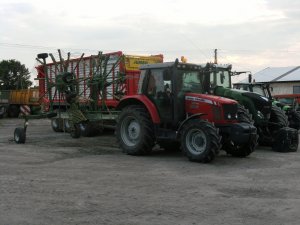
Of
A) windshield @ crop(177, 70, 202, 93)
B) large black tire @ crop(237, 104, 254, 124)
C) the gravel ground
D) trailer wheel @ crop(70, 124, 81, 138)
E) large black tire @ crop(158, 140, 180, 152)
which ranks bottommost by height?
the gravel ground

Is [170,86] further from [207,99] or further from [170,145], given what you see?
[170,145]

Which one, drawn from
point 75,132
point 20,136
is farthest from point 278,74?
point 20,136

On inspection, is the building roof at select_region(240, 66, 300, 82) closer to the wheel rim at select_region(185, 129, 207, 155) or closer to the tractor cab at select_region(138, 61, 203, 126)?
the tractor cab at select_region(138, 61, 203, 126)

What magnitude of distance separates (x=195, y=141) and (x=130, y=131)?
83.3 inches

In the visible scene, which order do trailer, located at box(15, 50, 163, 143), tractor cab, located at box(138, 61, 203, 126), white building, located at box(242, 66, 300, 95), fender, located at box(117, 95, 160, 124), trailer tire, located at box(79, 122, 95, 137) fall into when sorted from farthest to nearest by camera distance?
white building, located at box(242, 66, 300, 95) → trailer tire, located at box(79, 122, 95, 137) → trailer, located at box(15, 50, 163, 143) → fender, located at box(117, 95, 160, 124) → tractor cab, located at box(138, 61, 203, 126)

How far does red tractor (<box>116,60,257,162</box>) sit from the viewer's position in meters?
10.2

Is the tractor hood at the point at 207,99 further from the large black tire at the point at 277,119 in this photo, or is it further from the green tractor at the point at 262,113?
the large black tire at the point at 277,119

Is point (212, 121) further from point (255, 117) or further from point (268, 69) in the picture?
point (268, 69)

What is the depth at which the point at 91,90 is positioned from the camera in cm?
1518

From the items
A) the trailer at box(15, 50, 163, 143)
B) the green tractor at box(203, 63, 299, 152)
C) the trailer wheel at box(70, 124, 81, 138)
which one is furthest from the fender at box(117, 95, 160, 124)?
the trailer wheel at box(70, 124, 81, 138)

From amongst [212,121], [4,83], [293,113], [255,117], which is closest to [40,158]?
A: [212,121]

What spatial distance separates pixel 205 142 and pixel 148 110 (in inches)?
74.0

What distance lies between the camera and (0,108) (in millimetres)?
33781

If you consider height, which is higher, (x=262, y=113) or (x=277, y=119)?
(x=262, y=113)
